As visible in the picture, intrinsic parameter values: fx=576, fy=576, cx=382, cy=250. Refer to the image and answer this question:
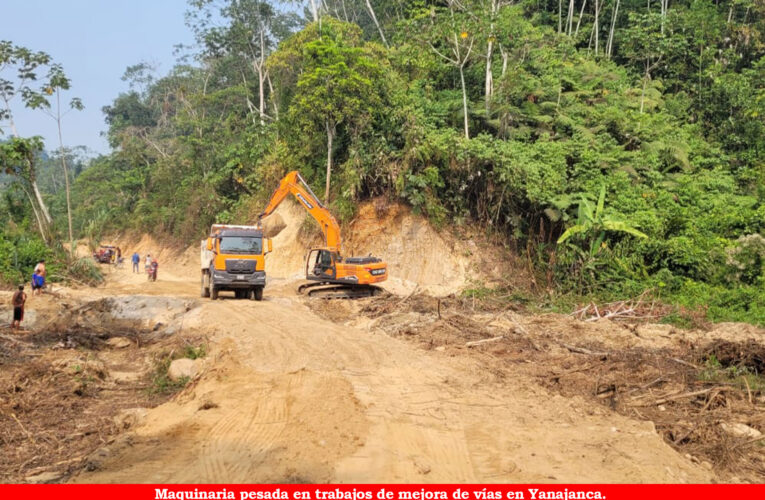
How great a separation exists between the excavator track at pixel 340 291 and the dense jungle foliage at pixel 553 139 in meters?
4.95

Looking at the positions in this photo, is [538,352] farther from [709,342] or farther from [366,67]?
[366,67]

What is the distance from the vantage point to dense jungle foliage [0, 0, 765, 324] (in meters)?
17.8

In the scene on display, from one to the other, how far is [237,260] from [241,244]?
59 centimetres

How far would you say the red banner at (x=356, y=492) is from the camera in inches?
216

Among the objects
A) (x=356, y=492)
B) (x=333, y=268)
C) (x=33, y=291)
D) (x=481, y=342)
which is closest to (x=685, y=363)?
(x=481, y=342)

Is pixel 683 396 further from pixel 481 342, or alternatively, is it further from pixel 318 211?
pixel 318 211

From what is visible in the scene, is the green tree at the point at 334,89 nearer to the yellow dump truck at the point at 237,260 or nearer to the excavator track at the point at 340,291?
the excavator track at the point at 340,291

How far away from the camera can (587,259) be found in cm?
1786

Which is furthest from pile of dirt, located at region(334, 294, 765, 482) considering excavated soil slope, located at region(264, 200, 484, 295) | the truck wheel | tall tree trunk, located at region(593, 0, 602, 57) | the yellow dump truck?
tall tree trunk, located at region(593, 0, 602, 57)

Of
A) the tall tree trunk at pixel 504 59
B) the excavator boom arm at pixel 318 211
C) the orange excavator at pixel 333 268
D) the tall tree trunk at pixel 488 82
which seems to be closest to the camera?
the orange excavator at pixel 333 268

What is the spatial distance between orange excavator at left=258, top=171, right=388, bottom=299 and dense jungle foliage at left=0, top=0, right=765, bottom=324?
437cm

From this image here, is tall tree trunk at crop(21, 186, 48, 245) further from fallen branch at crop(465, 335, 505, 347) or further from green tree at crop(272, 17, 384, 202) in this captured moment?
fallen branch at crop(465, 335, 505, 347)

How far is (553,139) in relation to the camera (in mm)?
23016

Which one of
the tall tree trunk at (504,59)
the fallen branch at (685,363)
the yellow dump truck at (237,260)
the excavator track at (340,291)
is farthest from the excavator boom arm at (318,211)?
the fallen branch at (685,363)
